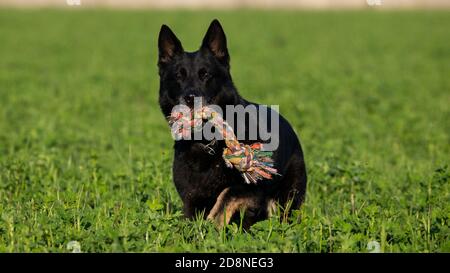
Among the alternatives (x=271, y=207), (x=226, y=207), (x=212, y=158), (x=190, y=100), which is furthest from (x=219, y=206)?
(x=190, y=100)

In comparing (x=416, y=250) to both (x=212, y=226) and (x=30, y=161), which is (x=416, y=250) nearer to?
(x=212, y=226)

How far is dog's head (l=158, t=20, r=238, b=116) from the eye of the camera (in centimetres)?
625

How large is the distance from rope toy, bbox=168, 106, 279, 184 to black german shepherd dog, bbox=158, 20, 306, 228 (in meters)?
0.11

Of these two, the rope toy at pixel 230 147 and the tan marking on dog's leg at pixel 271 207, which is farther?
the tan marking on dog's leg at pixel 271 207

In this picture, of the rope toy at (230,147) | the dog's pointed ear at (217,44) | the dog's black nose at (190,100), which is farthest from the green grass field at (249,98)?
the dog's pointed ear at (217,44)

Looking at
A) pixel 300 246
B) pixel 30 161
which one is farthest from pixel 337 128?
pixel 300 246

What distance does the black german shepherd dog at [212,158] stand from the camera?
6051 millimetres

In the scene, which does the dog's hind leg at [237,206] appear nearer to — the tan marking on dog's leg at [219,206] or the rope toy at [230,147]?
the tan marking on dog's leg at [219,206]

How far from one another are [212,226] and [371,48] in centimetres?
2319

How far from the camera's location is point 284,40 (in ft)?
97.8

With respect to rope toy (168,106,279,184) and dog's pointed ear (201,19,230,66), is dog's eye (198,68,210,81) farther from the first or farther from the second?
rope toy (168,106,279,184)

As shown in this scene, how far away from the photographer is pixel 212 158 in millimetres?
6152

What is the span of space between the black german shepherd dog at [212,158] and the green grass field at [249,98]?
233 millimetres

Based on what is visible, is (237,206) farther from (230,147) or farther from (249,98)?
(249,98)
